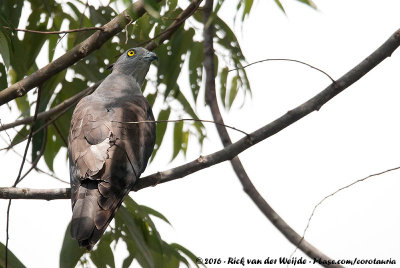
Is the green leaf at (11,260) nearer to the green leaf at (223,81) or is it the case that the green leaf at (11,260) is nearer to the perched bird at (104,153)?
the perched bird at (104,153)

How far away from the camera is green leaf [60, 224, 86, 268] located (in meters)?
4.44

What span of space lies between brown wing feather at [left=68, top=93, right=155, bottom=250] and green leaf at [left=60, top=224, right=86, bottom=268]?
0.51m

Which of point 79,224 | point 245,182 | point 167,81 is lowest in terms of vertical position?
point 245,182

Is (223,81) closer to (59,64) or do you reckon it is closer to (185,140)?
(185,140)

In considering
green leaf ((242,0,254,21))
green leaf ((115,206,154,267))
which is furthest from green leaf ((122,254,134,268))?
green leaf ((242,0,254,21))

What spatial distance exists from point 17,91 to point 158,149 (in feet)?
4.58

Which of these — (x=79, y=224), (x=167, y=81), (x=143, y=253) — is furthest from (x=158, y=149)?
(x=79, y=224)

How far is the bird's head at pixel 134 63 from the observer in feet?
19.5

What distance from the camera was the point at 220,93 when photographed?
4.74 m

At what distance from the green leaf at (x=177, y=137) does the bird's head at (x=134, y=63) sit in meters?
0.90

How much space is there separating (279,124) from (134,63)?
2.86m

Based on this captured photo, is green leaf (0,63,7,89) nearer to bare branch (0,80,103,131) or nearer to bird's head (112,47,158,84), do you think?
bare branch (0,80,103,131)

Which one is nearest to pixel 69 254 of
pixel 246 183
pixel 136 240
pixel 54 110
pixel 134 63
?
pixel 136 240

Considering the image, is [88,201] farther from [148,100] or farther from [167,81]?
[148,100]
